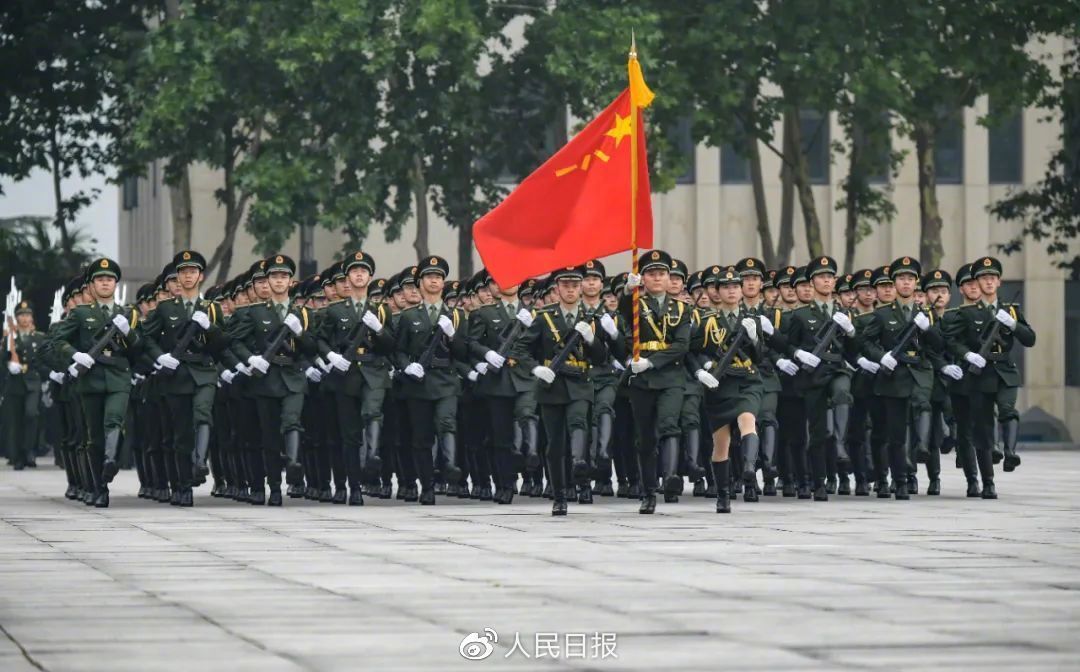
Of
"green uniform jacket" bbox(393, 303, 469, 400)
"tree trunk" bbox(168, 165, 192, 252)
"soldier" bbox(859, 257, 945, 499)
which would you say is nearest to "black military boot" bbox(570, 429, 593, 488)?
"green uniform jacket" bbox(393, 303, 469, 400)

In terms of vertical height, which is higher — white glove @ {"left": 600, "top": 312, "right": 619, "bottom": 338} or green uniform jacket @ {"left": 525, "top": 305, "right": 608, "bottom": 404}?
white glove @ {"left": 600, "top": 312, "right": 619, "bottom": 338}

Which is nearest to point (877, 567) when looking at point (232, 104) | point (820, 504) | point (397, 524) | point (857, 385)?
point (397, 524)

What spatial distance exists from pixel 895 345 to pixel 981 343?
71cm

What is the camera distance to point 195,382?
21297mm

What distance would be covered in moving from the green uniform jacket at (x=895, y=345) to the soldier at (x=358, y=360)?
4050 millimetres

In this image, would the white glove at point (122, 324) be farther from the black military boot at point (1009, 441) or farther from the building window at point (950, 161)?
the building window at point (950, 161)

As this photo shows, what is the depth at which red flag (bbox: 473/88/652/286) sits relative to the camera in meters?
20.0

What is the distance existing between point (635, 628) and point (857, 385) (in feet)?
38.7

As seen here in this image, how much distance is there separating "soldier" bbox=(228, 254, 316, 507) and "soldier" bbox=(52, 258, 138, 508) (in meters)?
1.04

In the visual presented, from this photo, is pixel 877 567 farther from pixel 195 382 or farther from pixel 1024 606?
pixel 195 382

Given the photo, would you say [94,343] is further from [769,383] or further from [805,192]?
[805,192]

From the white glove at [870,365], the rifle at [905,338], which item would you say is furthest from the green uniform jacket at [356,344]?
the rifle at [905,338]

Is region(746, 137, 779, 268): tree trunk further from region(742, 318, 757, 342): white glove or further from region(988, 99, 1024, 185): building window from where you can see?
region(742, 318, 757, 342): white glove

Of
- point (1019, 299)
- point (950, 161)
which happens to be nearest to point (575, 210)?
point (1019, 299)
